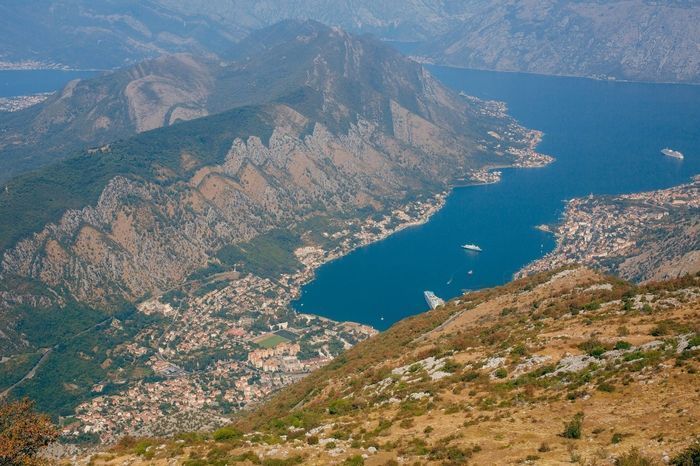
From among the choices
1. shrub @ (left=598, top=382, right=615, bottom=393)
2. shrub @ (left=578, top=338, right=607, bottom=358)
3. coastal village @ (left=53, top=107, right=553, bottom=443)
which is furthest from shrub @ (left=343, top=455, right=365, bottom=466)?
coastal village @ (left=53, top=107, right=553, bottom=443)

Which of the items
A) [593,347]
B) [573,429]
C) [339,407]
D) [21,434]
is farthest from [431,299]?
[573,429]

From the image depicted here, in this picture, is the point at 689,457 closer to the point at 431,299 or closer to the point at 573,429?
the point at 573,429

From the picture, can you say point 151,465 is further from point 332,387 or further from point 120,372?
point 120,372

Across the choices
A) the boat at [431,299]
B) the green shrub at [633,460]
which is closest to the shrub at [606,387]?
the green shrub at [633,460]

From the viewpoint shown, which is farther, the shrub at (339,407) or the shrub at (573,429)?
the shrub at (339,407)

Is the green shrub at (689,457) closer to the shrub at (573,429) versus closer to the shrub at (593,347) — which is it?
the shrub at (573,429)

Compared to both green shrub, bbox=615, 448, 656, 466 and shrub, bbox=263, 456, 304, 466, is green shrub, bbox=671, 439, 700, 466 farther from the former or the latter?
shrub, bbox=263, 456, 304, 466
